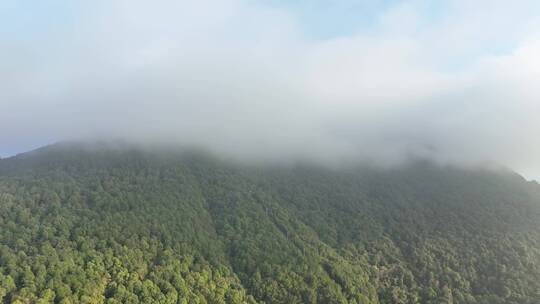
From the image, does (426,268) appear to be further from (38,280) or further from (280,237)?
(38,280)

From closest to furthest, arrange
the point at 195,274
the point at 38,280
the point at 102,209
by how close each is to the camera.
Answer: the point at 38,280, the point at 195,274, the point at 102,209

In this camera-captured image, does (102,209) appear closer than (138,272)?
No

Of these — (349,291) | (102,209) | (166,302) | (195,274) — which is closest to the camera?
(166,302)

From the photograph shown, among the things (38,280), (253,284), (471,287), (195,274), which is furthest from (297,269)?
(38,280)

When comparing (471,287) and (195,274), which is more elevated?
(195,274)

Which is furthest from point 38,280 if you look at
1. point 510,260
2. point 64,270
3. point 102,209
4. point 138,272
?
point 510,260

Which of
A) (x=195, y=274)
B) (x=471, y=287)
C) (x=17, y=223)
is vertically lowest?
(x=471, y=287)

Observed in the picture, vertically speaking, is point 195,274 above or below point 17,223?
below

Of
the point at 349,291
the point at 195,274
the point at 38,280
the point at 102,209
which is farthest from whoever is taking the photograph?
the point at 102,209

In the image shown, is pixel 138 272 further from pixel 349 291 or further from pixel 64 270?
pixel 349 291
